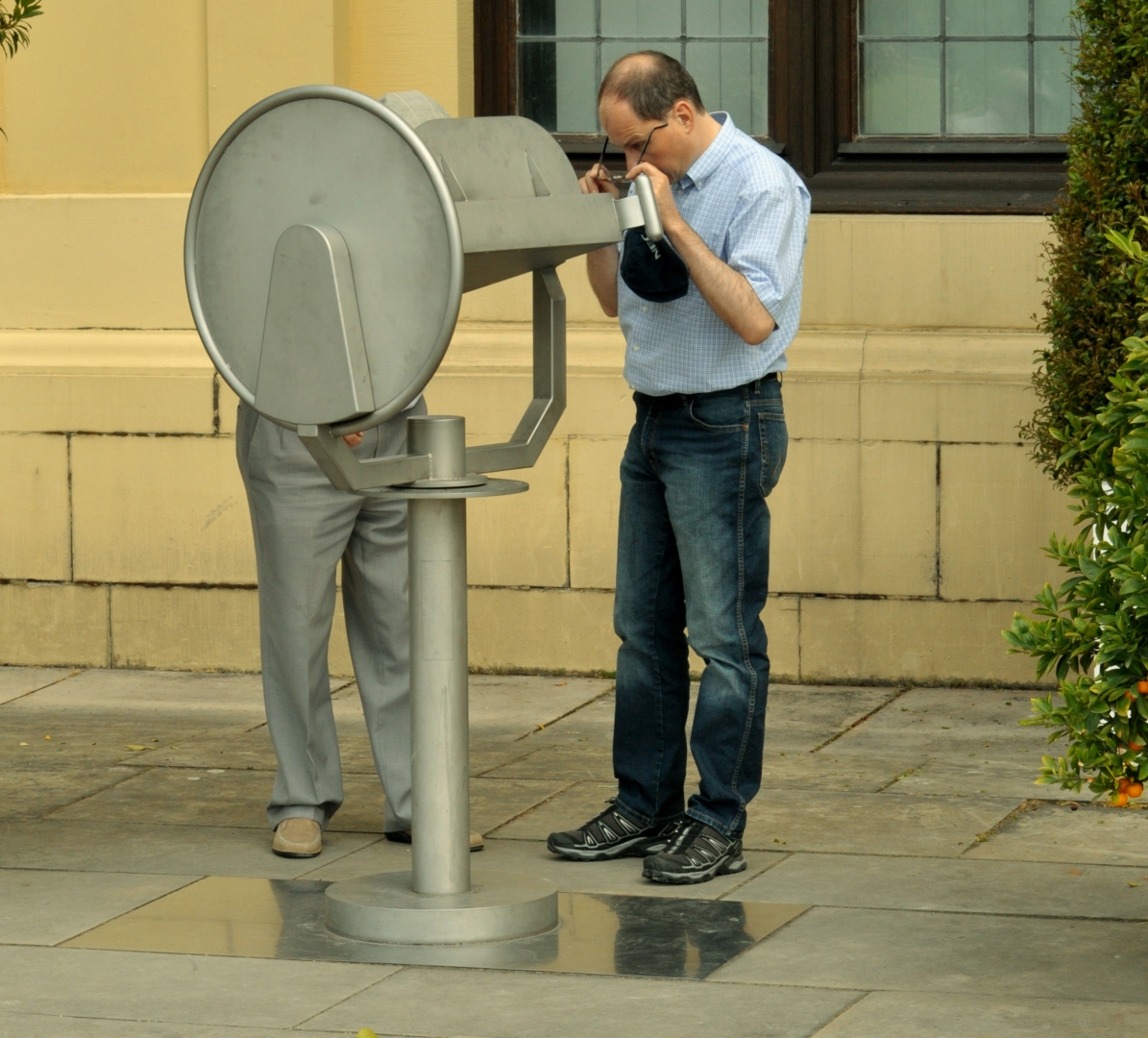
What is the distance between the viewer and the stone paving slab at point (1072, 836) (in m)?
5.23

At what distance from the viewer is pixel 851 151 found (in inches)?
304

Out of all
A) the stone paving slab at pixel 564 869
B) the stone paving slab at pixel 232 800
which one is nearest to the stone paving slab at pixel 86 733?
the stone paving slab at pixel 232 800

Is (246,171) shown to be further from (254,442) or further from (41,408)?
(41,408)

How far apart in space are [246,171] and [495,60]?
3.81 m

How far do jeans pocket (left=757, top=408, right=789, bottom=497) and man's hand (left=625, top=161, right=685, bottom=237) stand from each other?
548 mm

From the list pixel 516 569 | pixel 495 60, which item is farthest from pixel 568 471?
pixel 495 60

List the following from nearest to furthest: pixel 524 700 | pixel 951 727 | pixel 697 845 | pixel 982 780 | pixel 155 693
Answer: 1. pixel 697 845
2. pixel 982 780
3. pixel 951 727
4. pixel 524 700
5. pixel 155 693

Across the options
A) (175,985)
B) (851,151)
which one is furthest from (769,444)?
(851,151)

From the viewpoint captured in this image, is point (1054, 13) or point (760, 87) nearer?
point (1054, 13)

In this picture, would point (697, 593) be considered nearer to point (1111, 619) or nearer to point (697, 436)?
point (697, 436)

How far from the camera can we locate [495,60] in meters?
8.00

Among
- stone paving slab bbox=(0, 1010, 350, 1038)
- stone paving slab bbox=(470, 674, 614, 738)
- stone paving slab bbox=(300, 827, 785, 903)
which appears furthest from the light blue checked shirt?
stone paving slab bbox=(470, 674, 614, 738)

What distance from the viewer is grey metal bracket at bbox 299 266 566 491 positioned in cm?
437

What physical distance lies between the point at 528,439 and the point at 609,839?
3.72 ft
